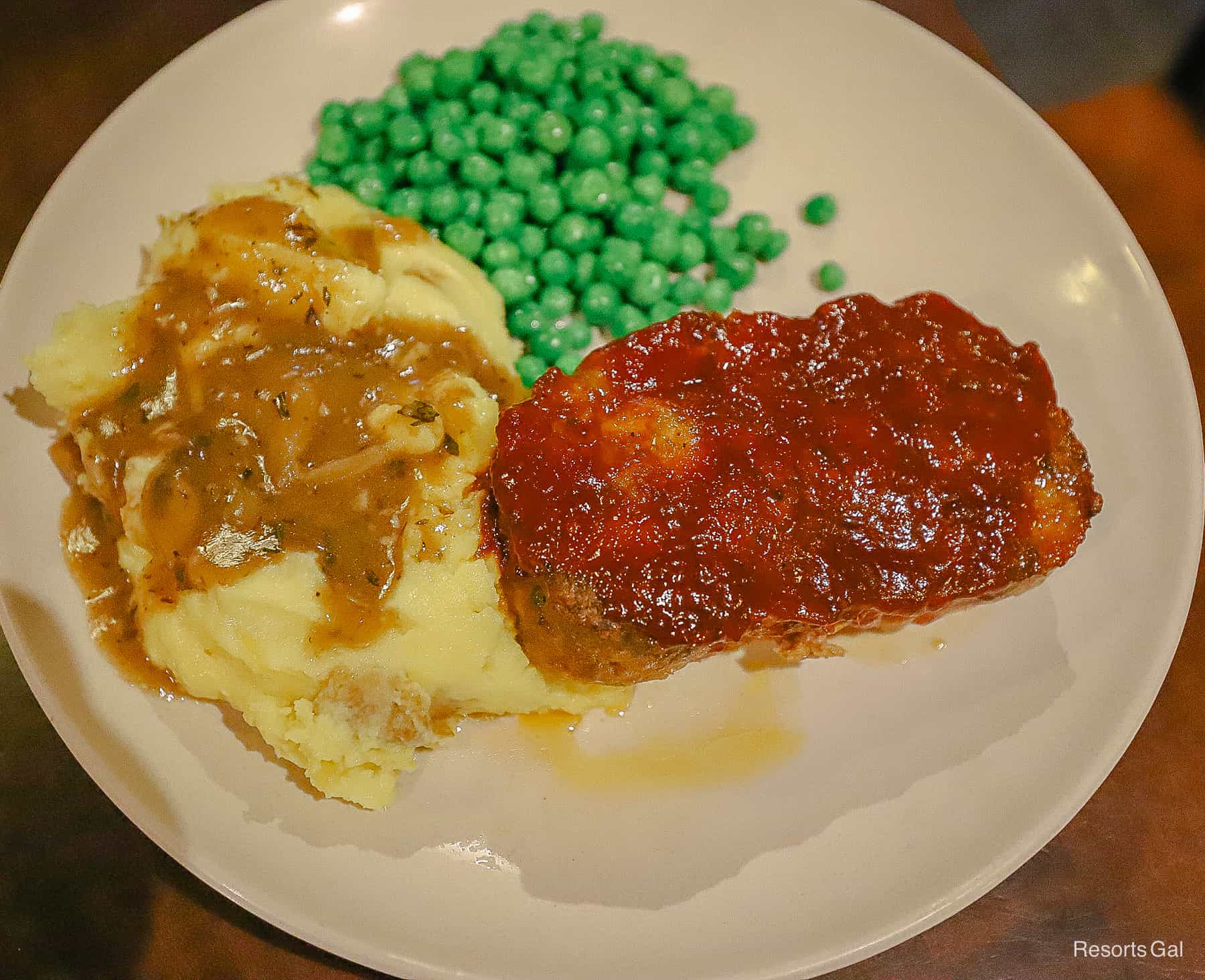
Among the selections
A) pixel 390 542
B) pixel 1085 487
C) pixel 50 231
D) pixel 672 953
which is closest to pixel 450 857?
pixel 672 953

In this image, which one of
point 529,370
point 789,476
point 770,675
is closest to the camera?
point 789,476

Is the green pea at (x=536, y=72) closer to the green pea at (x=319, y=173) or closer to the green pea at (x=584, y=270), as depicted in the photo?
the green pea at (x=584, y=270)

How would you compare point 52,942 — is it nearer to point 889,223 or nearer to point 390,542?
point 390,542

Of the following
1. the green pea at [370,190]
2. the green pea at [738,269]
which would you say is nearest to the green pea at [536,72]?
the green pea at [370,190]

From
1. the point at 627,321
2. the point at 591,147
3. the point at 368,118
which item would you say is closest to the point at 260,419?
the point at 627,321

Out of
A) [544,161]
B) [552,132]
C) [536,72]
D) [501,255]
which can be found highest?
[536,72]

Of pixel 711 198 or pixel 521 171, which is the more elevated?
pixel 521 171

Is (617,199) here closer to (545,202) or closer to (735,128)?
(545,202)
